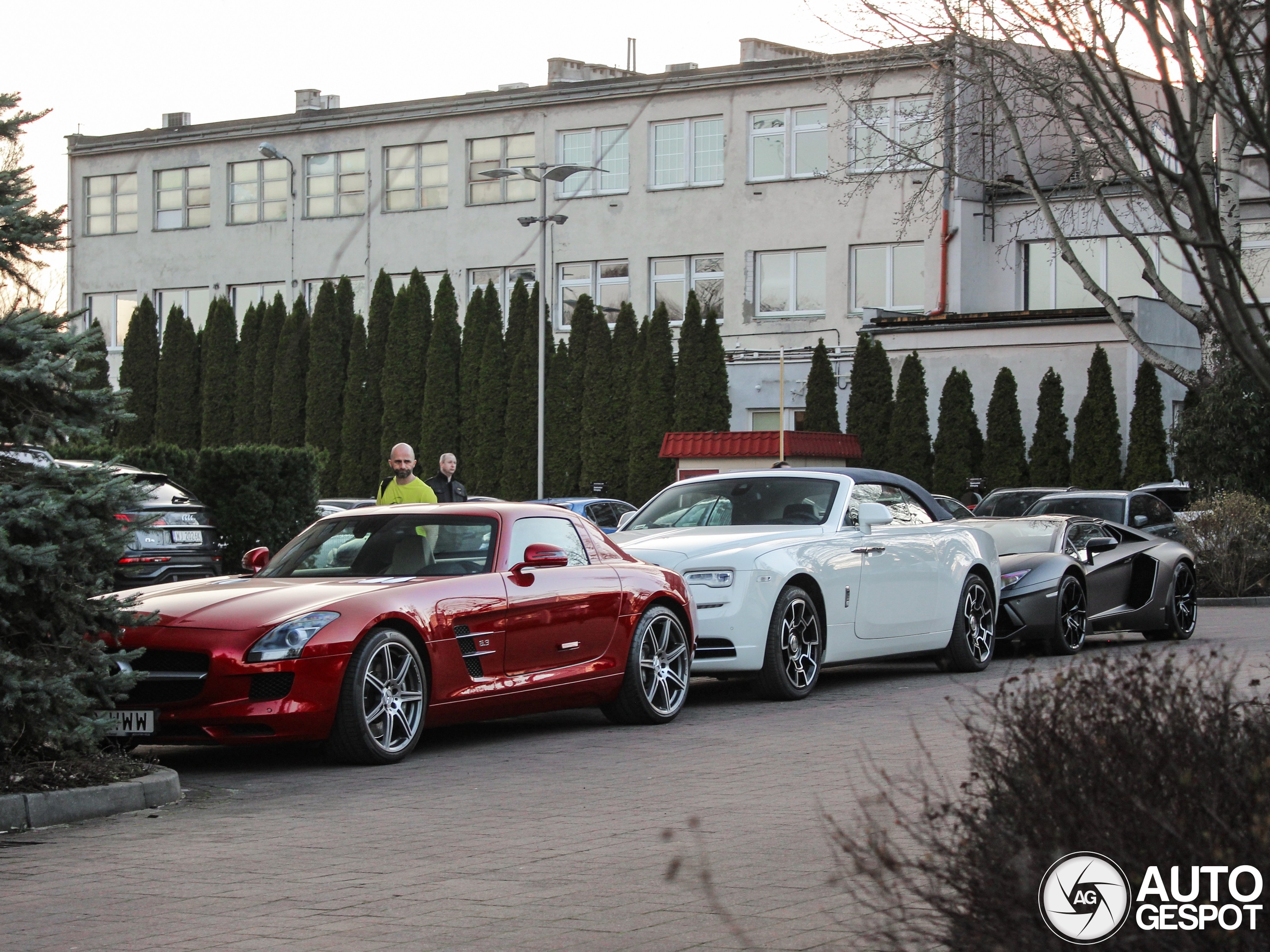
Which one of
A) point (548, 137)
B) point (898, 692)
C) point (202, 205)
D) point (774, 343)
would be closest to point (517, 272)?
point (548, 137)

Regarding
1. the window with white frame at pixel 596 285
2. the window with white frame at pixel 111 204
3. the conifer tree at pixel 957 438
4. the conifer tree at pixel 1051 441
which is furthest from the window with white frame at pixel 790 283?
the window with white frame at pixel 111 204

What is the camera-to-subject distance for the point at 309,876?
671cm

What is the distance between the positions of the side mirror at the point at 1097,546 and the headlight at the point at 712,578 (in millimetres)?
5974

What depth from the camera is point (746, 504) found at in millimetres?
13906

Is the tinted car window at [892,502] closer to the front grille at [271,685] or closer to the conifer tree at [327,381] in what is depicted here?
the front grille at [271,685]

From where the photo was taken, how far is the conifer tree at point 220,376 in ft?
159

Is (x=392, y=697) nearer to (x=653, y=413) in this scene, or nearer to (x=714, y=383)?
(x=714, y=383)

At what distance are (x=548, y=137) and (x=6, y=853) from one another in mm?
43467

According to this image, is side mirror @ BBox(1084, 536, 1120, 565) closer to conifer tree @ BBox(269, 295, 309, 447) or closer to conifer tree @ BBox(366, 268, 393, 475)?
conifer tree @ BBox(366, 268, 393, 475)

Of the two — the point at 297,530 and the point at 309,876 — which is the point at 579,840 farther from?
the point at 297,530

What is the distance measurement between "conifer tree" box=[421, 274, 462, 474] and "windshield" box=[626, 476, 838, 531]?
31.3 metres

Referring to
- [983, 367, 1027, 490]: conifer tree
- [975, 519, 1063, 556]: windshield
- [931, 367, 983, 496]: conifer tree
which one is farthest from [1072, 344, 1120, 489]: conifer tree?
[975, 519, 1063, 556]: windshield

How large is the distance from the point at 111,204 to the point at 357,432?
1571cm

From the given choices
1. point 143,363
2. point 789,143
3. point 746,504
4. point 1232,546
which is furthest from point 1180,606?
point 143,363
